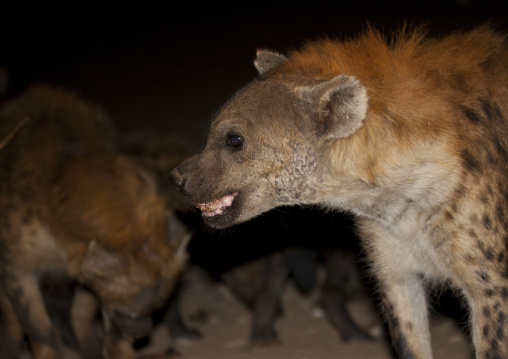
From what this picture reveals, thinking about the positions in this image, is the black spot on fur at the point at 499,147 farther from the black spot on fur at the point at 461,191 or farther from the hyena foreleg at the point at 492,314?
the hyena foreleg at the point at 492,314

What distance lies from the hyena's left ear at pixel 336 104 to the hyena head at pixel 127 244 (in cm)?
109

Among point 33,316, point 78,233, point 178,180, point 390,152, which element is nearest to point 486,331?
point 390,152

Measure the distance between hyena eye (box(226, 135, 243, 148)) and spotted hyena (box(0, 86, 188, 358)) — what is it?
868mm

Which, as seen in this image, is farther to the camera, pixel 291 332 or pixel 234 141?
pixel 291 332

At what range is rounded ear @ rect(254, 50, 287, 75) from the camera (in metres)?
2.50

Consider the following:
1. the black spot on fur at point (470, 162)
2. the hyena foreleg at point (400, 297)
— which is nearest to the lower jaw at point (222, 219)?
the hyena foreleg at point (400, 297)

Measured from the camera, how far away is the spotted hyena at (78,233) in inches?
118

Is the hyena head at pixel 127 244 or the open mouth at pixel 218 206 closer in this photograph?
the open mouth at pixel 218 206

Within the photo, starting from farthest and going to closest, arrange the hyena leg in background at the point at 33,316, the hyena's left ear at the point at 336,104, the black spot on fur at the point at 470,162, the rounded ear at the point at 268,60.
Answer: the hyena leg in background at the point at 33,316, the rounded ear at the point at 268,60, the black spot on fur at the point at 470,162, the hyena's left ear at the point at 336,104

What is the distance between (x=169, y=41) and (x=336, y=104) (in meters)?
6.55

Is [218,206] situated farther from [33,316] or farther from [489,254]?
[33,316]

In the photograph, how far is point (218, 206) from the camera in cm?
243

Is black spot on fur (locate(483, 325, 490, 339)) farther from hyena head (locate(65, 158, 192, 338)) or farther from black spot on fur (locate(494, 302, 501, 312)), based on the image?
hyena head (locate(65, 158, 192, 338))

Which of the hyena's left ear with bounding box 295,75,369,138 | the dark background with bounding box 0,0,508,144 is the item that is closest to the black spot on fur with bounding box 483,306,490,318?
the hyena's left ear with bounding box 295,75,369,138
